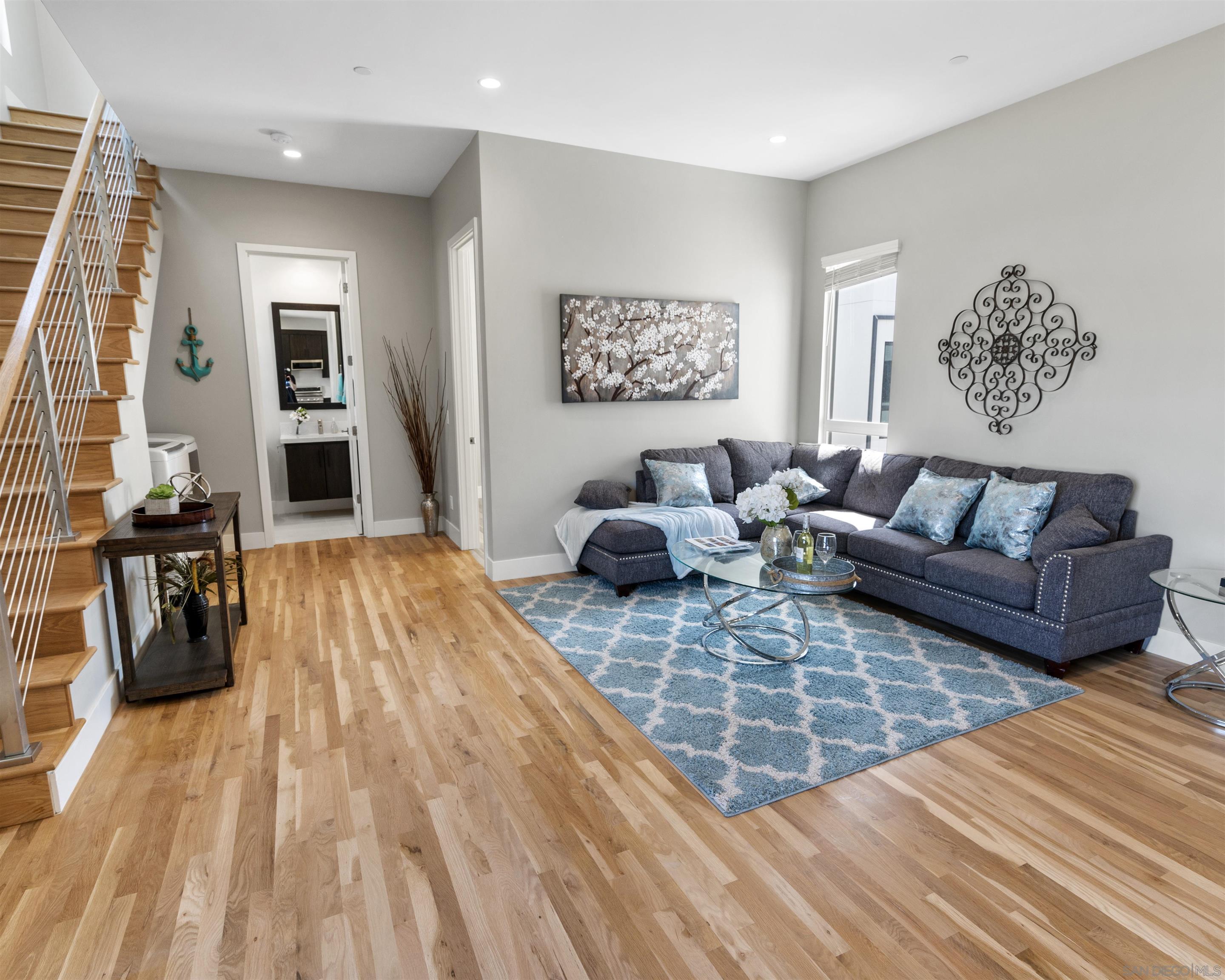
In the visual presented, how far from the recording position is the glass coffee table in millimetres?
3047

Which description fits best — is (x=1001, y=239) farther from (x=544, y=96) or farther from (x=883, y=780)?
(x=883, y=780)

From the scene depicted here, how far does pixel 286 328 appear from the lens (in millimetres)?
6711

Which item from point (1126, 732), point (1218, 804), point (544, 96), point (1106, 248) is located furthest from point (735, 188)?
point (1218, 804)

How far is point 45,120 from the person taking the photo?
462 cm

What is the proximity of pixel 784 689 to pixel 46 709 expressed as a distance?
109 inches

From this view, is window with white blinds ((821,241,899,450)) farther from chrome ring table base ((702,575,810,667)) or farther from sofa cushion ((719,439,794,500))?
chrome ring table base ((702,575,810,667))

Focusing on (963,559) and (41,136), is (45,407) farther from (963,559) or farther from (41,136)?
(963,559)

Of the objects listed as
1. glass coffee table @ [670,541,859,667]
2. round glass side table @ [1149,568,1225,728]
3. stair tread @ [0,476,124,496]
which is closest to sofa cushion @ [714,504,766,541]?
glass coffee table @ [670,541,859,667]

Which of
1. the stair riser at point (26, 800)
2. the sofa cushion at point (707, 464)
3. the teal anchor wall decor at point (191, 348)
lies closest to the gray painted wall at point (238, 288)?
the teal anchor wall decor at point (191, 348)

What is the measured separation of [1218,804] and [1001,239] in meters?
3.13

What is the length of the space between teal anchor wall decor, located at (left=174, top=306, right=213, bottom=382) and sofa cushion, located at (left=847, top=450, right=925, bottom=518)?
4.96 meters

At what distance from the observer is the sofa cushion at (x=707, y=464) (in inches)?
193

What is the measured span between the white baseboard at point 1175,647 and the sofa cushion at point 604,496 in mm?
2998

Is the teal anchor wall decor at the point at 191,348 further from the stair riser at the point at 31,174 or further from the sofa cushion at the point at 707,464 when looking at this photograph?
the sofa cushion at the point at 707,464
